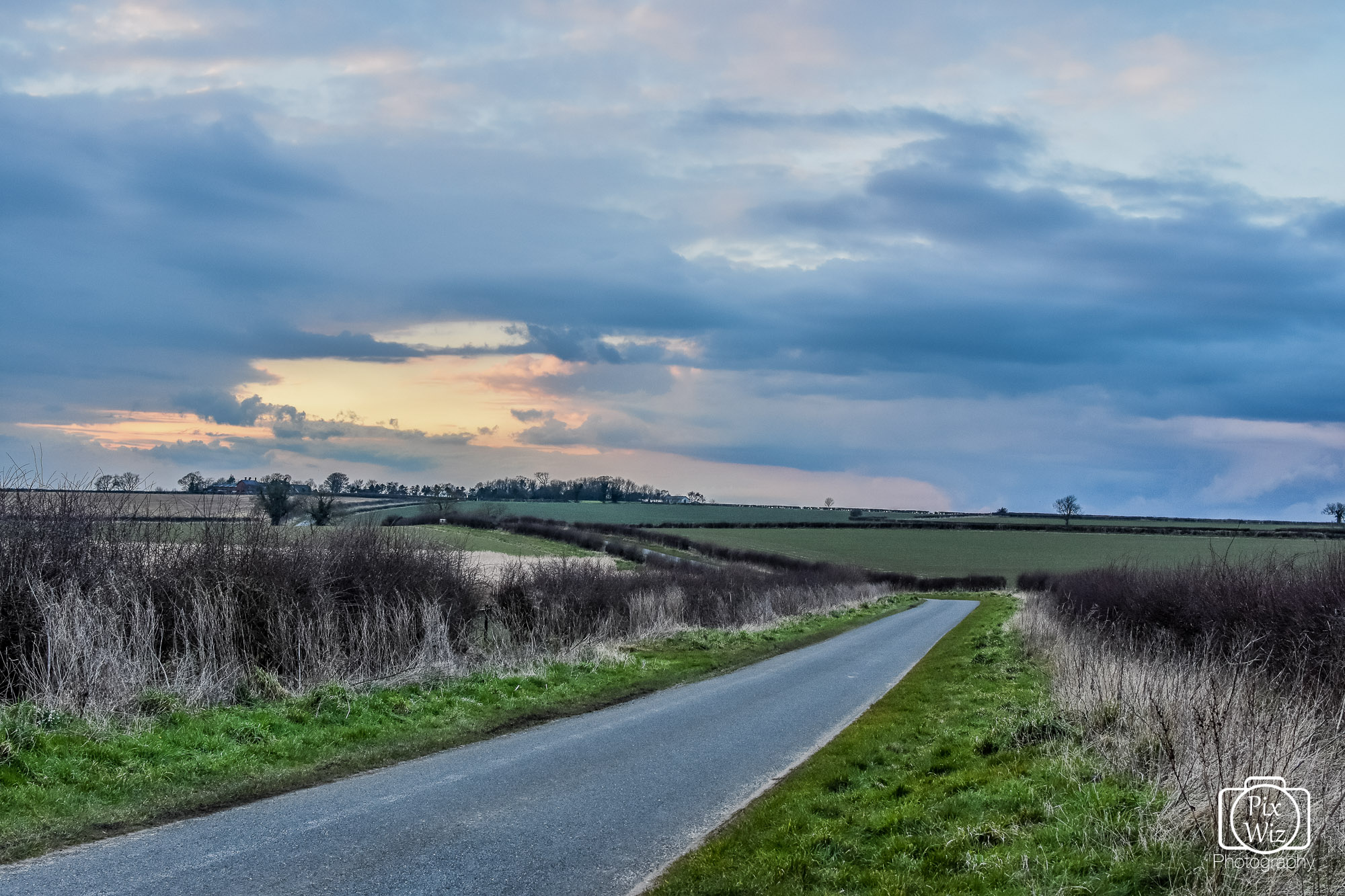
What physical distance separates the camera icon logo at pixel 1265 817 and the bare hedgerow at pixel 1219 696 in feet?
0.31

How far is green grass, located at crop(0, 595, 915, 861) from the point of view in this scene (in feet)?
29.8

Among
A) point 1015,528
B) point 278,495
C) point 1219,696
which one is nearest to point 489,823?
point 1219,696

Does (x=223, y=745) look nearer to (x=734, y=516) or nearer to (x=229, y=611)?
(x=229, y=611)

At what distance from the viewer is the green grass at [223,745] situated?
9070mm

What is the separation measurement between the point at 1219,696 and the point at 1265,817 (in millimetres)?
3312

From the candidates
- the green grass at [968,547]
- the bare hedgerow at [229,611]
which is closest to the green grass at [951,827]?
the bare hedgerow at [229,611]

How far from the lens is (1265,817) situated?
663 cm

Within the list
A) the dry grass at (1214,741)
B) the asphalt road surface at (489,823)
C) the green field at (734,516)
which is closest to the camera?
the dry grass at (1214,741)

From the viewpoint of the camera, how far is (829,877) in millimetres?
7734

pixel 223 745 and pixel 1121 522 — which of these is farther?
pixel 1121 522

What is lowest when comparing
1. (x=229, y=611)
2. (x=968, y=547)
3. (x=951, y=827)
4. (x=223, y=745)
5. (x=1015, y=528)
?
(x=968, y=547)

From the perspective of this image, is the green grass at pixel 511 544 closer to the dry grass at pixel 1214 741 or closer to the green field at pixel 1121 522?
the dry grass at pixel 1214 741

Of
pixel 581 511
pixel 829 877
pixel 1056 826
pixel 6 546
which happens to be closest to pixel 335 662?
pixel 6 546

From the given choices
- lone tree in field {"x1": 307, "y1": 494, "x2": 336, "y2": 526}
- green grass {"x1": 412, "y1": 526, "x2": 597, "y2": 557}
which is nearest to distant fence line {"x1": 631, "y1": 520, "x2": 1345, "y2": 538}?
green grass {"x1": 412, "y1": 526, "x2": 597, "y2": 557}
